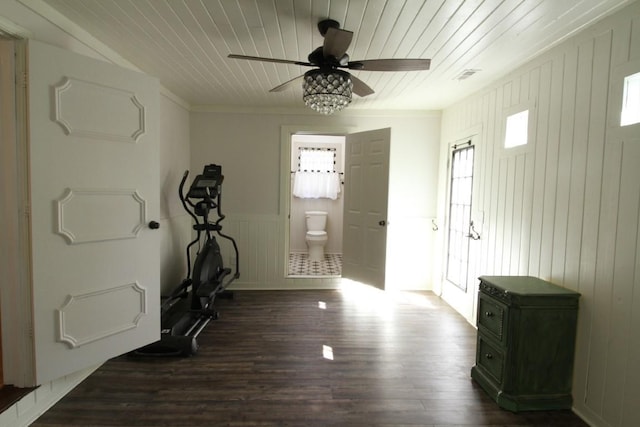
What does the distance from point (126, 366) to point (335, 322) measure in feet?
5.99

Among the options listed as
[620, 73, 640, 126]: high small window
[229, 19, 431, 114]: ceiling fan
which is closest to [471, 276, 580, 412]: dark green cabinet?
[620, 73, 640, 126]: high small window

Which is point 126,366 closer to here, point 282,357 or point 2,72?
point 282,357

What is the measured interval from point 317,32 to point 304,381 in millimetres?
2393

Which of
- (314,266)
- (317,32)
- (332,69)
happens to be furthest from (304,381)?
(314,266)

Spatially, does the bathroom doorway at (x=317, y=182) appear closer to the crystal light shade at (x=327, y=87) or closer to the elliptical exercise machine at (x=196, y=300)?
the elliptical exercise machine at (x=196, y=300)

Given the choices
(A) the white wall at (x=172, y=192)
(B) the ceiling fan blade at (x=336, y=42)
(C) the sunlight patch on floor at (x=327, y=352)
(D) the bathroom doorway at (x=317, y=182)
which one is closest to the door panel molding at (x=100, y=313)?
(A) the white wall at (x=172, y=192)

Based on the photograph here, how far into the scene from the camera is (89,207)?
1922mm

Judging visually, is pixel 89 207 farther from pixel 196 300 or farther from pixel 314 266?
pixel 314 266

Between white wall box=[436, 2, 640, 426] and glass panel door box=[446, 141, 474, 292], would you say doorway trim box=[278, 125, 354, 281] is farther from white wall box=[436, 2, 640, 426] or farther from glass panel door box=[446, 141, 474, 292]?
white wall box=[436, 2, 640, 426]

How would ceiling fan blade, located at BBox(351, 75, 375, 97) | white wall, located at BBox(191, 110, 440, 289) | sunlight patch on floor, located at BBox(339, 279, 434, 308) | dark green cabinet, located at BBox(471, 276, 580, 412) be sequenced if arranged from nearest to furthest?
1. dark green cabinet, located at BBox(471, 276, 580, 412)
2. ceiling fan blade, located at BBox(351, 75, 375, 97)
3. sunlight patch on floor, located at BBox(339, 279, 434, 308)
4. white wall, located at BBox(191, 110, 440, 289)

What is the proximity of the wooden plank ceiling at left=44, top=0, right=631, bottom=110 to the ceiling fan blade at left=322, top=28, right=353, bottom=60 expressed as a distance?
257mm

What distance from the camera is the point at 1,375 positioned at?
5.92 feet

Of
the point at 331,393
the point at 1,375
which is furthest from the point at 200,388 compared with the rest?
the point at 1,375

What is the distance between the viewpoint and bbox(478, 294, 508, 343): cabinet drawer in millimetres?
2015
